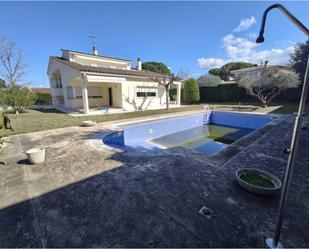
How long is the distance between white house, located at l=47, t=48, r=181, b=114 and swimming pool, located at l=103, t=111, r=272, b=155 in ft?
21.7

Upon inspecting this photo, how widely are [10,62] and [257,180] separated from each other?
Result: 29.4 meters

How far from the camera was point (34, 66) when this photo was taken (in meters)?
23.4

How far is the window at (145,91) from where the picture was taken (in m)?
18.2

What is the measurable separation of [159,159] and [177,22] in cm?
1270

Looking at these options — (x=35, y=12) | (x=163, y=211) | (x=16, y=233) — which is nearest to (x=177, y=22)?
(x=35, y=12)

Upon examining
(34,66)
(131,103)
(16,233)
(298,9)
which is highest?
(34,66)

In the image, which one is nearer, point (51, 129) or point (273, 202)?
point (273, 202)

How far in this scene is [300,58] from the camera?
21.5 meters

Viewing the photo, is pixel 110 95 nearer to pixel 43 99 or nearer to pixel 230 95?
pixel 43 99

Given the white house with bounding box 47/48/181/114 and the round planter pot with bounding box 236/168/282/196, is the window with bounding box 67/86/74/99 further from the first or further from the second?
the round planter pot with bounding box 236/168/282/196

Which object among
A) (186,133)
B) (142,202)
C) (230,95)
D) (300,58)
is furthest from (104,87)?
(300,58)

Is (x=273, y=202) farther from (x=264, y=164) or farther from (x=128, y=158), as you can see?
(x=128, y=158)

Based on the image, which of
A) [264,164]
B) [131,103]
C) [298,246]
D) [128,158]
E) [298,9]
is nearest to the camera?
[298,246]

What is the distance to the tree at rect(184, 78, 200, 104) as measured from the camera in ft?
82.3
